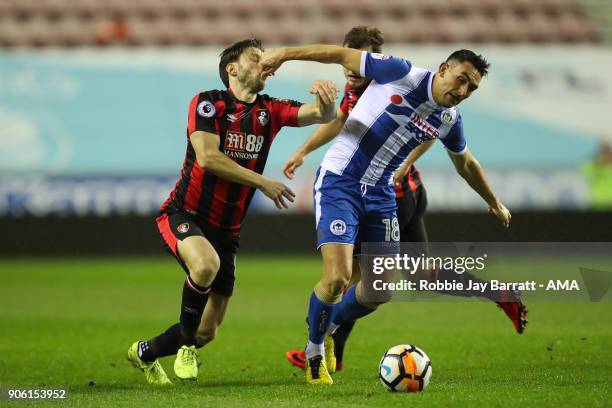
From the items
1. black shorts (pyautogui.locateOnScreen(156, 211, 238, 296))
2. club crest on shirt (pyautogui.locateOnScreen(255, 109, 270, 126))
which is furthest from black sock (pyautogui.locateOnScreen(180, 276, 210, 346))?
club crest on shirt (pyautogui.locateOnScreen(255, 109, 270, 126))

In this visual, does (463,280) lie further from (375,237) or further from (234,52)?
(234,52)

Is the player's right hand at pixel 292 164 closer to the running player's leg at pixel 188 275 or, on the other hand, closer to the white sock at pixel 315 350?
the running player's leg at pixel 188 275

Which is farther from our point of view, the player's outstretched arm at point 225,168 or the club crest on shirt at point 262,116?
the club crest on shirt at point 262,116

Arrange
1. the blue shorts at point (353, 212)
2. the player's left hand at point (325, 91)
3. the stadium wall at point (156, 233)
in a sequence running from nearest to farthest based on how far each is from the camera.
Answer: the blue shorts at point (353, 212) < the player's left hand at point (325, 91) < the stadium wall at point (156, 233)

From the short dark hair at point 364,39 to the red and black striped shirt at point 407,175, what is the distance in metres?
0.34

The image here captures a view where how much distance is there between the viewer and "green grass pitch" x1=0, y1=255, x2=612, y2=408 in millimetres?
5707

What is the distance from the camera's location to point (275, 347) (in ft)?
27.9

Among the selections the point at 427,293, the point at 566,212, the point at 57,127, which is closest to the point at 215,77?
the point at 57,127

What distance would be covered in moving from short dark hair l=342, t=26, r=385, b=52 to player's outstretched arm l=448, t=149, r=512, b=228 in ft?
3.65

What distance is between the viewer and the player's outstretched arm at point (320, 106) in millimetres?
6418

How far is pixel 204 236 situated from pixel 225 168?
0.54 m

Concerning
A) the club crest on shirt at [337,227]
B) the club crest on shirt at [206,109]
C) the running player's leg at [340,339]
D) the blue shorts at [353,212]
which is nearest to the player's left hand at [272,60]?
the club crest on shirt at [206,109]

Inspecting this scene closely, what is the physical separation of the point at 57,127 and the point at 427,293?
12.1 metres

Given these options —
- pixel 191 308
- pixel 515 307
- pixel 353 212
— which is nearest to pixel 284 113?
pixel 353 212
